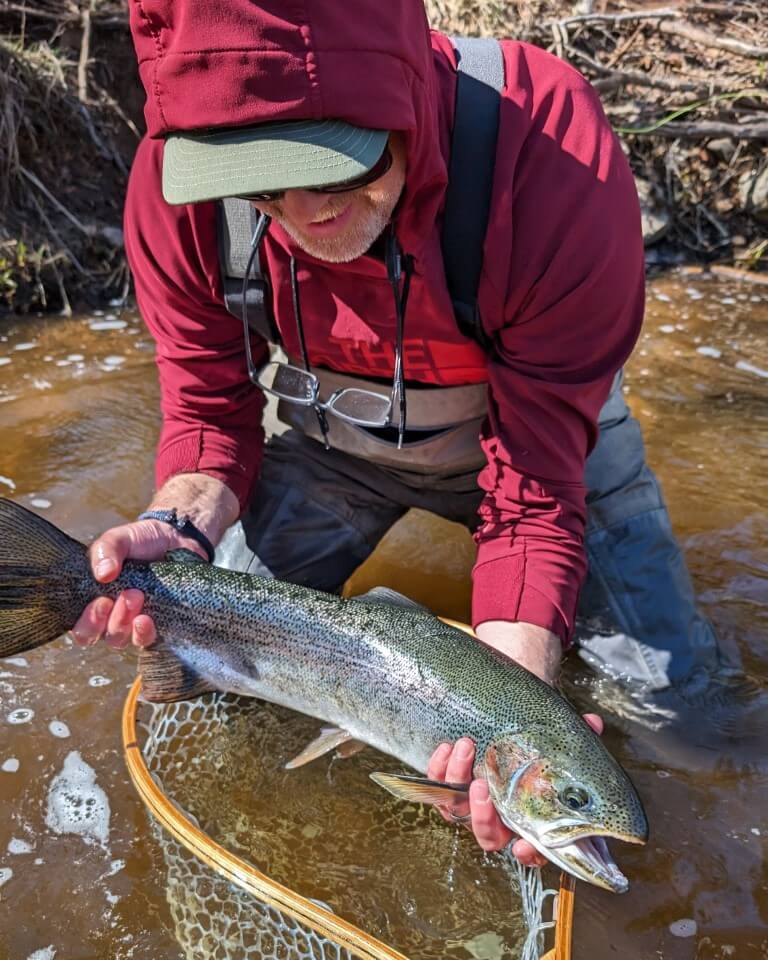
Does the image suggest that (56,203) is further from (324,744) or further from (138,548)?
(324,744)

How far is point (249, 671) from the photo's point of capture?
2260 mm

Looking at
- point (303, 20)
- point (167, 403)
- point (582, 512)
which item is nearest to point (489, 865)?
point (582, 512)

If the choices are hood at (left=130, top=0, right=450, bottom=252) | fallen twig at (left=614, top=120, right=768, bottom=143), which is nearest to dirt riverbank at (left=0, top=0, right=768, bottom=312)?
fallen twig at (left=614, top=120, right=768, bottom=143)

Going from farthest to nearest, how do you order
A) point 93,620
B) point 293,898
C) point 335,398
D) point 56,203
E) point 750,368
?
point 56,203
point 750,368
point 335,398
point 93,620
point 293,898

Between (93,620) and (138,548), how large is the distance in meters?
0.23

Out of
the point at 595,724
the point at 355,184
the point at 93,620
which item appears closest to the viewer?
the point at 355,184

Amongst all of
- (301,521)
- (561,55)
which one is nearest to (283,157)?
(301,521)

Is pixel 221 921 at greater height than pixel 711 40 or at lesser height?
lesser

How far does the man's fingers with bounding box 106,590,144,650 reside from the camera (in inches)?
84.9

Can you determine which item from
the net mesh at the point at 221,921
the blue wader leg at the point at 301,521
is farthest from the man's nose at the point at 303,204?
the net mesh at the point at 221,921

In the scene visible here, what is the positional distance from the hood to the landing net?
4.96 feet

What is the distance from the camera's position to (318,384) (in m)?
2.76

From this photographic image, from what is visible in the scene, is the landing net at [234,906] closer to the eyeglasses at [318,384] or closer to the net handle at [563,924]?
the net handle at [563,924]

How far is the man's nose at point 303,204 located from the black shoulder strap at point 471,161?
13.9 inches
